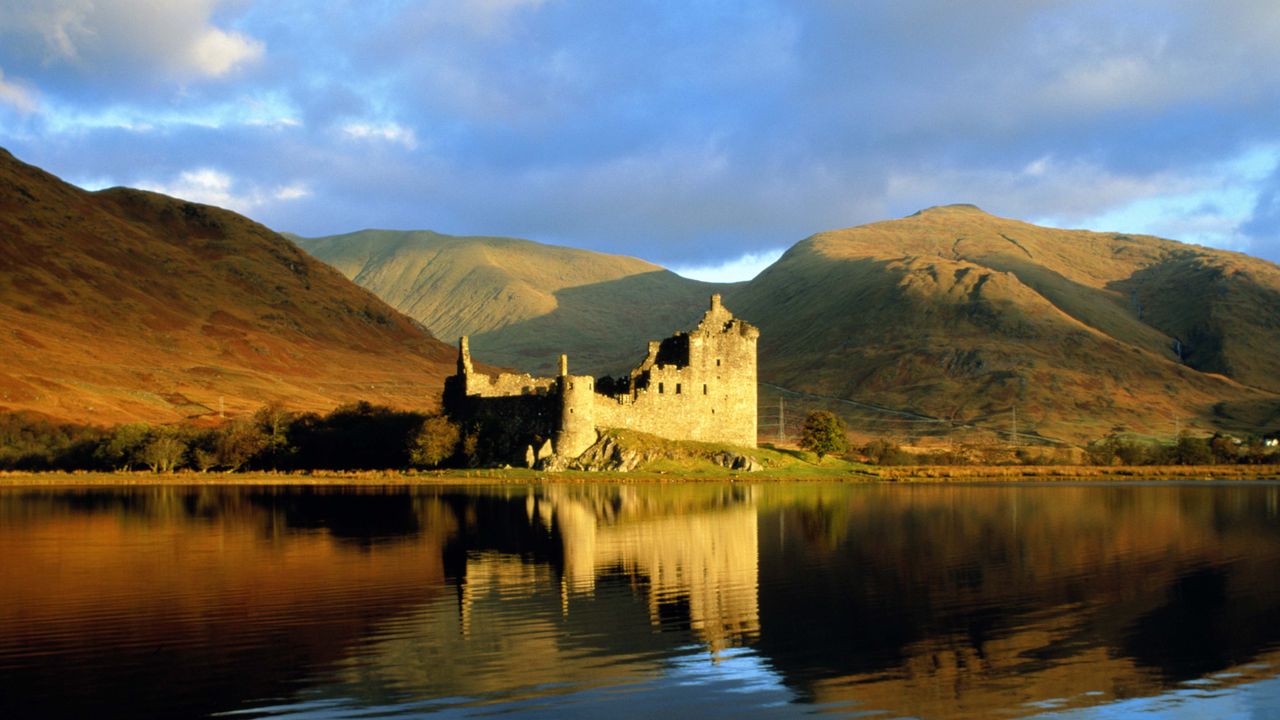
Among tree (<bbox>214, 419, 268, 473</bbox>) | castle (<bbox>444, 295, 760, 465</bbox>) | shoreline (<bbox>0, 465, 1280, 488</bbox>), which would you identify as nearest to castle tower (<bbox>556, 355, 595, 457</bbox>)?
castle (<bbox>444, 295, 760, 465</bbox>)

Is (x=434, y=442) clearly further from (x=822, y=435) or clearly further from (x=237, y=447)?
(x=822, y=435)

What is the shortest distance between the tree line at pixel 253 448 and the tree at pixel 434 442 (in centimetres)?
88

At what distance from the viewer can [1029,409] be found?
137125 mm

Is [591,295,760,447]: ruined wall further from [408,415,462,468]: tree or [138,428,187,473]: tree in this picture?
[138,428,187,473]: tree

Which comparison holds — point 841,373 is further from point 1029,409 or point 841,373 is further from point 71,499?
point 71,499

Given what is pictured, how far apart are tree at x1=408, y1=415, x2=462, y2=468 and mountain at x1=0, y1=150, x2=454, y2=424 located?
122ft

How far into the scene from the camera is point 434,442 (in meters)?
68.4

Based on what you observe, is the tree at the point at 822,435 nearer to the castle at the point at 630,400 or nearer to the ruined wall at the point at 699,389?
the ruined wall at the point at 699,389

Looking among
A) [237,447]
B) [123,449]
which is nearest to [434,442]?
[237,447]

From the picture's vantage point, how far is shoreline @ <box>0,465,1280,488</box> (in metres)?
63.7

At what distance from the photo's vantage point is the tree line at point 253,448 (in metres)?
73.1

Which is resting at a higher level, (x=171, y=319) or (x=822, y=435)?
(x=171, y=319)

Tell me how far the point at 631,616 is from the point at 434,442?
1906 inches

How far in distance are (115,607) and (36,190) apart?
159728 millimetres
